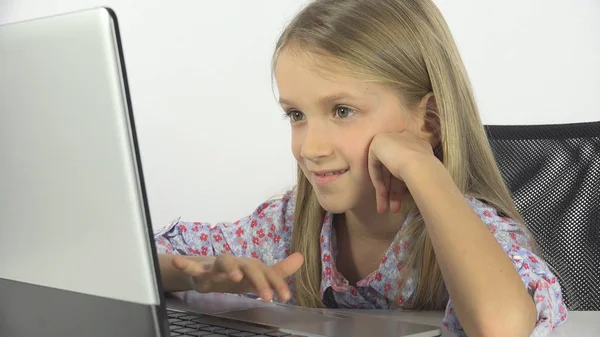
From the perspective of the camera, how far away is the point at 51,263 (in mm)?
767

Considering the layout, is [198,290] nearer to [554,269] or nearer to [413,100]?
[413,100]

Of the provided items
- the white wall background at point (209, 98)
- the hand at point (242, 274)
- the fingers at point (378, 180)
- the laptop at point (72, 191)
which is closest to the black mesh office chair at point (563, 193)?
the fingers at point (378, 180)

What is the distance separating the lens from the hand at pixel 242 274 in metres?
1.08

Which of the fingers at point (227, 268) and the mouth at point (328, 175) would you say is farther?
the mouth at point (328, 175)

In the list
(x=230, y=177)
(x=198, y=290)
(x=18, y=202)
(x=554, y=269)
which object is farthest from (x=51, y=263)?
(x=230, y=177)

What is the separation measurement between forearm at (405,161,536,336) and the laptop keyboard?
0.24m

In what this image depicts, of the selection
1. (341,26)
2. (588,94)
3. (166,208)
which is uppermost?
(341,26)

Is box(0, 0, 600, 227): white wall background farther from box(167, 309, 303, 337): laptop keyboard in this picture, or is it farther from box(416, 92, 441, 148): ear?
box(167, 309, 303, 337): laptop keyboard

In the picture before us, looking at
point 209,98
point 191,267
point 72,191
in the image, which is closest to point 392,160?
point 191,267

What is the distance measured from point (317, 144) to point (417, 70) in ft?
0.67

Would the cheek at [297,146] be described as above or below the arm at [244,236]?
above

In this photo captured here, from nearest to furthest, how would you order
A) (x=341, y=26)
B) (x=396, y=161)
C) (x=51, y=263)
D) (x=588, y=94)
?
1. (x=51, y=263)
2. (x=396, y=161)
3. (x=341, y=26)
4. (x=588, y=94)

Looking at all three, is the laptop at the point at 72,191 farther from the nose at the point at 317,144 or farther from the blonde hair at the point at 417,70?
the blonde hair at the point at 417,70

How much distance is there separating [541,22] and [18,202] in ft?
8.18
